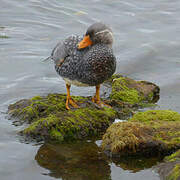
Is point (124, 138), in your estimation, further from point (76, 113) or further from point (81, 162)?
point (76, 113)

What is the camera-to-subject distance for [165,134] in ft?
18.0

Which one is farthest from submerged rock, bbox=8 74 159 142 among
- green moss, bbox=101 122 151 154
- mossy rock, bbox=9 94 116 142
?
green moss, bbox=101 122 151 154

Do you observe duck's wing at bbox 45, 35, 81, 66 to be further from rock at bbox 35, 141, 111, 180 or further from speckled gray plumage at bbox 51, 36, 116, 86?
rock at bbox 35, 141, 111, 180

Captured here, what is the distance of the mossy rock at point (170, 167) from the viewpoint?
4.54 m

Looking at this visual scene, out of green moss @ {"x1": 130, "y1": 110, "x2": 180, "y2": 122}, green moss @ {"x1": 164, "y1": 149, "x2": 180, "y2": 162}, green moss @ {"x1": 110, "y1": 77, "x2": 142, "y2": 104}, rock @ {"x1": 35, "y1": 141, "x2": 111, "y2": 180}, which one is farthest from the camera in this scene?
green moss @ {"x1": 110, "y1": 77, "x2": 142, "y2": 104}

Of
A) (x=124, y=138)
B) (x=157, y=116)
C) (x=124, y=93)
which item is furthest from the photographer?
(x=124, y=93)

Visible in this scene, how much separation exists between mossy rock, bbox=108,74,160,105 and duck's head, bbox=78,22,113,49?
5.03 feet

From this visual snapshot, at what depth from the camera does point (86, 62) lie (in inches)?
252

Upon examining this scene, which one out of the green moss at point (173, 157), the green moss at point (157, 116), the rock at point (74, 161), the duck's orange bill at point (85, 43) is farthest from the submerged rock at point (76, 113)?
the green moss at point (173, 157)

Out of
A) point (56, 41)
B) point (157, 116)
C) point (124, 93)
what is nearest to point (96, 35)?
point (157, 116)

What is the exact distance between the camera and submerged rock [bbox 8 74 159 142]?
6078 mm

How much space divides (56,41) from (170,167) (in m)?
7.50


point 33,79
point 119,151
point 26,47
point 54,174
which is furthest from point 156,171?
point 26,47

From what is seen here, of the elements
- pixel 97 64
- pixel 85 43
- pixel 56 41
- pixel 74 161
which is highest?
pixel 85 43
